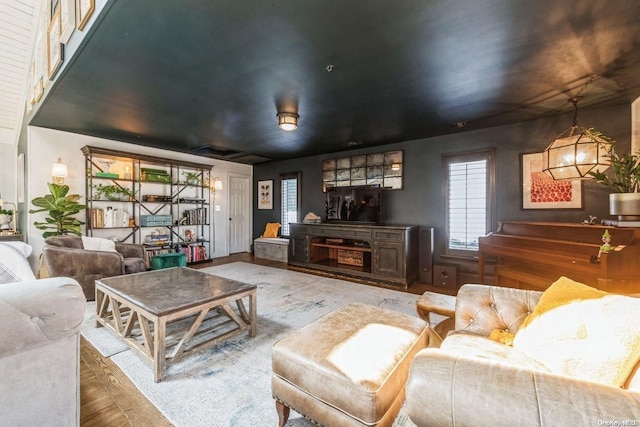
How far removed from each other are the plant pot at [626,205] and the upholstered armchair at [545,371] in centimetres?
191

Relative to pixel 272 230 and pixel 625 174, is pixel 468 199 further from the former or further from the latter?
pixel 272 230

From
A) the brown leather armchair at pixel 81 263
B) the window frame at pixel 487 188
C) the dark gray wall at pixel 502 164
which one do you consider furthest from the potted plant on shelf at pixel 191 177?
the window frame at pixel 487 188

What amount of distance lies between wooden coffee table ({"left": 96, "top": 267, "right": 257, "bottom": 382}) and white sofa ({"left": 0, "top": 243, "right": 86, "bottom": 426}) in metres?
0.65

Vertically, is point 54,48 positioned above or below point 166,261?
above

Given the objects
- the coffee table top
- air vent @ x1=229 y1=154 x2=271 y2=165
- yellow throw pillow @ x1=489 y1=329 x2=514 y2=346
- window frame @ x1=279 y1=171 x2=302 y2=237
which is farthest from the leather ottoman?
air vent @ x1=229 y1=154 x2=271 y2=165

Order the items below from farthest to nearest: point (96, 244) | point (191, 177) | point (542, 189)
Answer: point (191, 177) → point (96, 244) → point (542, 189)

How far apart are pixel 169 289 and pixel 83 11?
2.29m

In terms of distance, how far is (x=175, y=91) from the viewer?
9.48 feet

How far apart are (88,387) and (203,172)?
5.11 metres

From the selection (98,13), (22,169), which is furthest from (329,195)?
(22,169)

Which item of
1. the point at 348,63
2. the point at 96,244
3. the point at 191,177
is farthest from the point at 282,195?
the point at 348,63

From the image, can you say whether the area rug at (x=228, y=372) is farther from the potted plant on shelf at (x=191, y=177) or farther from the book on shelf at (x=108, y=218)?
the potted plant on shelf at (x=191, y=177)

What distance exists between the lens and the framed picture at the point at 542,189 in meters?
3.40

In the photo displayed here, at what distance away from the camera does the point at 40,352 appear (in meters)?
1.10
